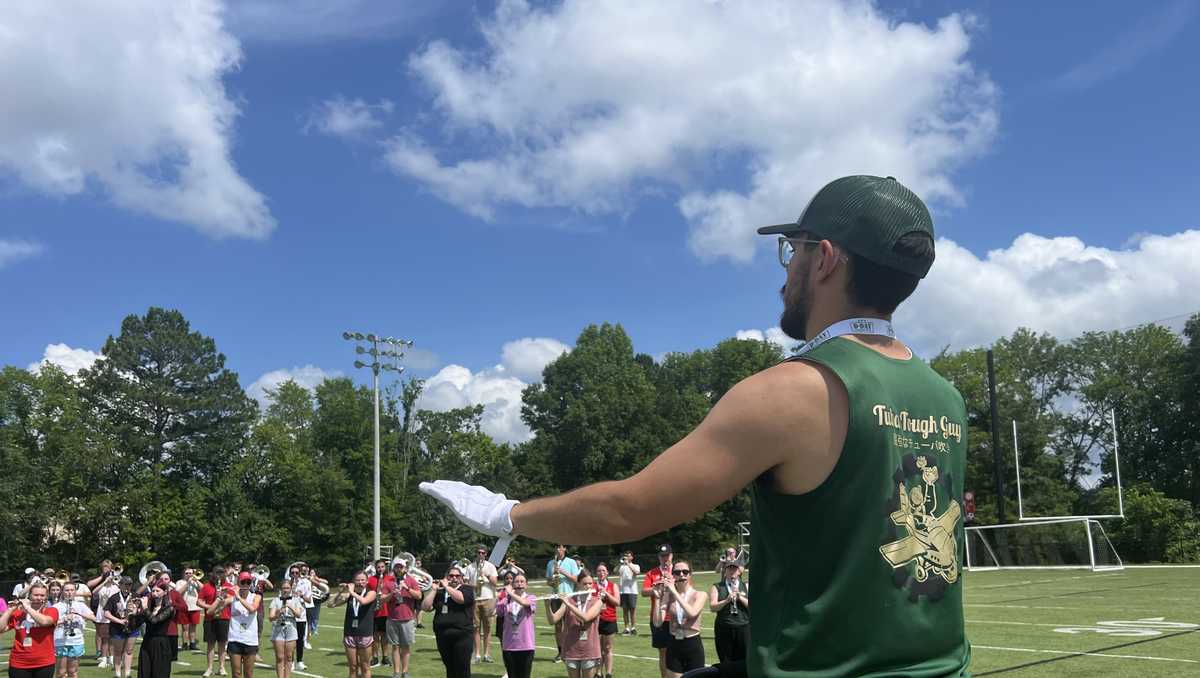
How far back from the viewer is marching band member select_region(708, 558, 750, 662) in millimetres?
13359

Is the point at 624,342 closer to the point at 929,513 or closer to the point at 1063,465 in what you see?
the point at 1063,465

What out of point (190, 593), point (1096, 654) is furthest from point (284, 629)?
point (1096, 654)

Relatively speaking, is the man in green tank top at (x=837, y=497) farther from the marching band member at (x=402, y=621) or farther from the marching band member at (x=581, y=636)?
the marching band member at (x=402, y=621)

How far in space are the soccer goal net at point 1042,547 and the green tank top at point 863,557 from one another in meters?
48.9

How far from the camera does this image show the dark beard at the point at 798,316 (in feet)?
7.11

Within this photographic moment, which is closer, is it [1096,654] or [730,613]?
[730,613]

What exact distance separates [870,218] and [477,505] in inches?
40.7

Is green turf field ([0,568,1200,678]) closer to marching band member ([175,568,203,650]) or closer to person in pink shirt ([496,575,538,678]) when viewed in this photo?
marching band member ([175,568,203,650])

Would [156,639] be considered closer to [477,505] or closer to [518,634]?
[518,634]

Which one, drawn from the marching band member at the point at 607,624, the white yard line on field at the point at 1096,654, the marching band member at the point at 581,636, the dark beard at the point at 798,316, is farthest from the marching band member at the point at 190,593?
the dark beard at the point at 798,316

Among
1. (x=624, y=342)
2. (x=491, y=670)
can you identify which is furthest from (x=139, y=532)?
(x=491, y=670)

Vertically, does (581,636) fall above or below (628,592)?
above

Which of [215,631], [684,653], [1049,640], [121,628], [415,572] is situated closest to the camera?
[684,653]

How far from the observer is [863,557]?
1.84 metres
